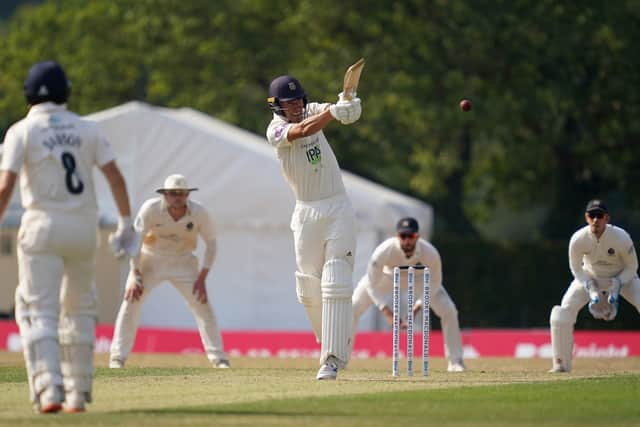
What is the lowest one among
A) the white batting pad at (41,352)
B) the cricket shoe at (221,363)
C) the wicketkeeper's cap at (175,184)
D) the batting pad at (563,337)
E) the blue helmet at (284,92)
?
the white batting pad at (41,352)

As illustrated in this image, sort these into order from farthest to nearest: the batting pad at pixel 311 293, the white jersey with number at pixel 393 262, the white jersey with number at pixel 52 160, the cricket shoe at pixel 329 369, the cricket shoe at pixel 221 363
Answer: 1. the white jersey with number at pixel 393 262
2. the cricket shoe at pixel 221 363
3. the batting pad at pixel 311 293
4. the cricket shoe at pixel 329 369
5. the white jersey with number at pixel 52 160

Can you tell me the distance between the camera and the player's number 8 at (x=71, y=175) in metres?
7.77

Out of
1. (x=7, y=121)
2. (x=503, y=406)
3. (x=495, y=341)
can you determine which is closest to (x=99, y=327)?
(x=495, y=341)

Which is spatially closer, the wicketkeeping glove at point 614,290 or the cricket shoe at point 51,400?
the cricket shoe at point 51,400

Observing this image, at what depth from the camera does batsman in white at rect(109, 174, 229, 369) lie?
42.9 feet

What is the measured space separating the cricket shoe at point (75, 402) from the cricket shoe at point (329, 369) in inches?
90.2

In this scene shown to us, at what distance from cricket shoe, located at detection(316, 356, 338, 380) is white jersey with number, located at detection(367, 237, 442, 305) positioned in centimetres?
381

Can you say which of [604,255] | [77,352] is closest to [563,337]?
[604,255]

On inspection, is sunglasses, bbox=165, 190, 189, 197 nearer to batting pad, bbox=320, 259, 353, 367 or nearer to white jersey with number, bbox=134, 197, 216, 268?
white jersey with number, bbox=134, 197, 216, 268

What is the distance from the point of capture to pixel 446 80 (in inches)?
1071

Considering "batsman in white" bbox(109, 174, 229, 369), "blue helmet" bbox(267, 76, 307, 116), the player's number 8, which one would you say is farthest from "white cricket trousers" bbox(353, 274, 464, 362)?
the player's number 8

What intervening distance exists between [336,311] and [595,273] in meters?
3.50

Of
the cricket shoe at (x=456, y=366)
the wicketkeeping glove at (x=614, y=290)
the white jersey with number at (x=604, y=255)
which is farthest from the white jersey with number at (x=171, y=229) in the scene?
the wicketkeeping glove at (x=614, y=290)

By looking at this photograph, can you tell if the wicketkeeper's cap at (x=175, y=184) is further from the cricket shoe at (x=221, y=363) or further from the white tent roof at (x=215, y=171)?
the white tent roof at (x=215, y=171)
